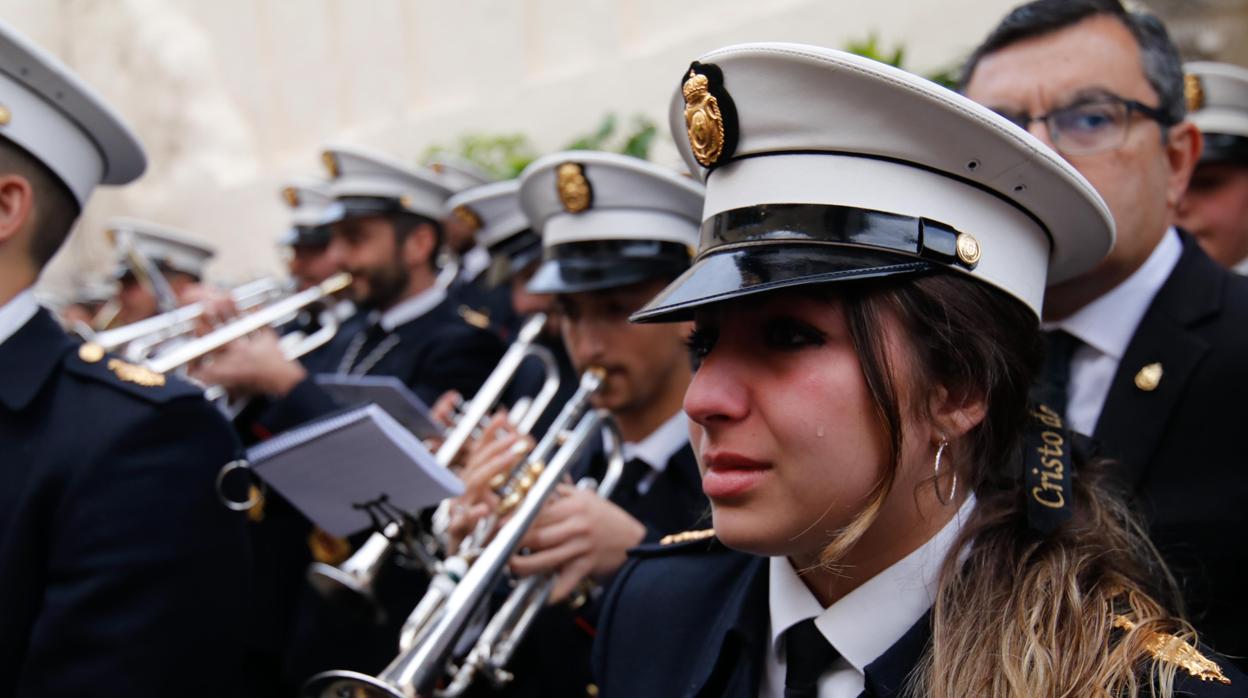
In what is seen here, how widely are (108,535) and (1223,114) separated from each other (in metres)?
3.70

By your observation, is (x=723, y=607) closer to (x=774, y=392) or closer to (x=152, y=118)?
(x=774, y=392)

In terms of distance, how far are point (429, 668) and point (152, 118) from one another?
42.0 feet

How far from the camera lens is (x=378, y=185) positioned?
5.52 m

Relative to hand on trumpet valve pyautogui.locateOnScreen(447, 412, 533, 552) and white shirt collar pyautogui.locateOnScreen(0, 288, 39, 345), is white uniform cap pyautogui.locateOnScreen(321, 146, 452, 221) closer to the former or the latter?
hand on trumpet valve pyautogui.locateOnScreen(447, 412, 533, 552)

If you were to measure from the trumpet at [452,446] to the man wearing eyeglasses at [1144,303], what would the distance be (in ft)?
5.66

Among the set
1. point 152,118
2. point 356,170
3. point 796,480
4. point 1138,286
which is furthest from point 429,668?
point 152,118

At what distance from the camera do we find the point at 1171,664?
5.13 ft

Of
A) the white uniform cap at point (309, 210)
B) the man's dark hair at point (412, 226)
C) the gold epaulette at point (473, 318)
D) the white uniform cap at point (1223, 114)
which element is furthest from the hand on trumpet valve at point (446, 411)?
the white uniform cap at point (1223, 114)

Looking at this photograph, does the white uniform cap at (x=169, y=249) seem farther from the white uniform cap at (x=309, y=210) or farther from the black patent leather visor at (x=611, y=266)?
the black patent leather visor at (x=611, y=266)

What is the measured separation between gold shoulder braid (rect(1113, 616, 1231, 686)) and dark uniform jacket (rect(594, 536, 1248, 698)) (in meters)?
0.05

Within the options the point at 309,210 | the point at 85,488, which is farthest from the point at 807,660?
the point at 309,210

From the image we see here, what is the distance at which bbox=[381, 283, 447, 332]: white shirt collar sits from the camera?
5219 millimetres

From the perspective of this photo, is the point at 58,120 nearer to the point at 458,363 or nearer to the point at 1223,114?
the point at 458,363

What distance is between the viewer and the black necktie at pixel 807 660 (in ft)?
5.80
